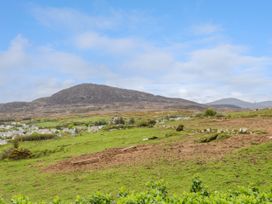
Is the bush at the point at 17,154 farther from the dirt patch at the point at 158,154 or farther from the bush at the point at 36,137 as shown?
the bush at the point at 36,137

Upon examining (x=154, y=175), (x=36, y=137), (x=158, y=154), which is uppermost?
(x=36, y=137)

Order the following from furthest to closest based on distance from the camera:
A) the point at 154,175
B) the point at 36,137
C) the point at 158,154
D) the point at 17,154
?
the point at 36,137
the point at 17,154
the point at 158,154
the point at 154,175

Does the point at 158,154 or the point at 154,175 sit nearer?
the point at 154,175

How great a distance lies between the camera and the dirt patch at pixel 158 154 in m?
24.0

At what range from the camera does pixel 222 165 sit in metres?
20.7

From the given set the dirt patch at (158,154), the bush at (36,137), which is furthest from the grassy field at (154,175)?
the bush at (36,137)

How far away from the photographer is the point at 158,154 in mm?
25547

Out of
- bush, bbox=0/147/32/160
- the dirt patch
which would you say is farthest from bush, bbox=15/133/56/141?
the dirt patch

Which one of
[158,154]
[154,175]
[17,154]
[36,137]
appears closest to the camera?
[154,175]

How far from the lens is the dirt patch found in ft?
78.7

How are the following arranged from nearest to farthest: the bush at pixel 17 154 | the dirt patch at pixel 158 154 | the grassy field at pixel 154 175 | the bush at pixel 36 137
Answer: the grassy field at pixel 154 175
the dirt patch at pixel 158 154
the bush at pixel 17 154
the bush at pixel 36 137

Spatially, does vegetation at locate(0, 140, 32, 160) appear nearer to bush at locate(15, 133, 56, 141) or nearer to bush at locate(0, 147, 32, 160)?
bush at locate(0, 147, 32, 160)

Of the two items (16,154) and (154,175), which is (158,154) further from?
(16,154)

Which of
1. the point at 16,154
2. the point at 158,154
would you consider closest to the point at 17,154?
the point at 16,154
